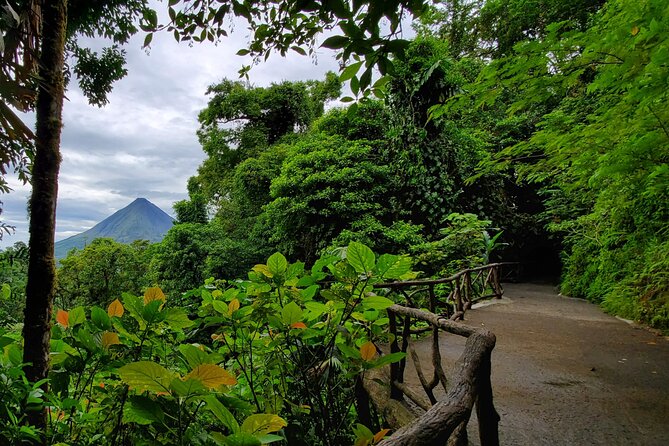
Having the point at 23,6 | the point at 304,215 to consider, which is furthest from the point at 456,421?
the point at 304,215

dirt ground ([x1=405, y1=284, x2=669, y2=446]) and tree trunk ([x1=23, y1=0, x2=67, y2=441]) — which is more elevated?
tree trunk ([x1=23, y1=0, x2=67, y2=441])

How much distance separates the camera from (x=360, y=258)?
1.08 m

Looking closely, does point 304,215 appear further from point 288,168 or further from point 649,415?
point 649,415

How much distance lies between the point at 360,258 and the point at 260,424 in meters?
0.57

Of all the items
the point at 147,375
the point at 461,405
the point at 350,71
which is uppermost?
the point at 350,71

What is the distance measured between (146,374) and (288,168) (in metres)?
9.68

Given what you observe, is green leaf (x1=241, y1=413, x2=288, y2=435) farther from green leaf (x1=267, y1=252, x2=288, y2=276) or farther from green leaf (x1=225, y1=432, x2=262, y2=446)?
green leaf (x1=267, y1=252, x2=288, y2=276)

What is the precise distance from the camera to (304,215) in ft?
31.7

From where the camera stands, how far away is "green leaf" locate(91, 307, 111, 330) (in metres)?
1.02

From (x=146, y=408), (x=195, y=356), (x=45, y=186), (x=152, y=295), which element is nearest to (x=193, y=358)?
(x=195, y=356)

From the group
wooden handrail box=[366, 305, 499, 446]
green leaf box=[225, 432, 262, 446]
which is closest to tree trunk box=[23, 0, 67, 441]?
green leaf box=[225, 432, 262, 446]

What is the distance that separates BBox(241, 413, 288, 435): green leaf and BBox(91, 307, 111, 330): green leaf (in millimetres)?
654

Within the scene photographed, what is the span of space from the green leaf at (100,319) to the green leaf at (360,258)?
783 mm

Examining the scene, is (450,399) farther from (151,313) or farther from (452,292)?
(452,292)
